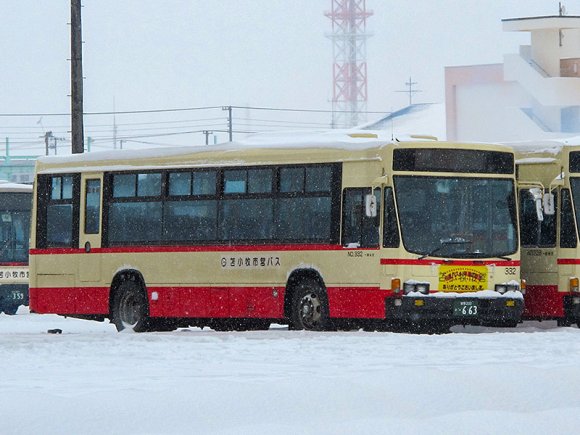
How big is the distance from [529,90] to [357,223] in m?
49.2

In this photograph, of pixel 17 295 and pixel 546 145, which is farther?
pixel 17 295

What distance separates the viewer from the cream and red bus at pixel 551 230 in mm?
26938

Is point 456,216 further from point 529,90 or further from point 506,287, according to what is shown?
point 529,90

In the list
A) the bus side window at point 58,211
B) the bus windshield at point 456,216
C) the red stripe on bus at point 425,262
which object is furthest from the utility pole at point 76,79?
the red stripe on bus at point 425,262

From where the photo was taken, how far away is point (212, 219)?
28.5m

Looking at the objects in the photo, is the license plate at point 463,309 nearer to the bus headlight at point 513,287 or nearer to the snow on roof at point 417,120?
the bus headlight at point 513,287

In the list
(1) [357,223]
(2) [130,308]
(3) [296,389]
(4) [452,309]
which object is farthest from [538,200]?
(3) [296,389]

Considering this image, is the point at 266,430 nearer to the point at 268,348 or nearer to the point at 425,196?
the point at 268,348

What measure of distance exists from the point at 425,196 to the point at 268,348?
4.96m

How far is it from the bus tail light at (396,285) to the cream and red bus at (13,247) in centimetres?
1878

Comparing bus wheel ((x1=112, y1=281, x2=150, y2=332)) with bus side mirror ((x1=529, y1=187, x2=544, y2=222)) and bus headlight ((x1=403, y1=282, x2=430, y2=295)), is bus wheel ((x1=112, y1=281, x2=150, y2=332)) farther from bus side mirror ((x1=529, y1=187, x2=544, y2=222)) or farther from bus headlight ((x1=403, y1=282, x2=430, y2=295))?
bus side mirror ((x1=529, y1=187, x2=544, y2=222))

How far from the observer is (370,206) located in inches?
1006

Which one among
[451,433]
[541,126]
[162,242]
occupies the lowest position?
[451,433]

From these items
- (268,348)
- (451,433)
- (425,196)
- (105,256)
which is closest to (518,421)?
(451,433)
